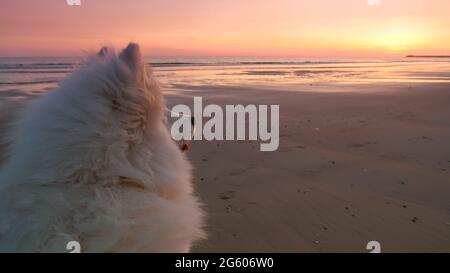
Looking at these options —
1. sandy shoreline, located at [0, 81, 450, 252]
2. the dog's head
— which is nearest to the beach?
sandy shoreline, located at [0, 81, 450, 252]

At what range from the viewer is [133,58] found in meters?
1.72

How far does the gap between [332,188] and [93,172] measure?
12.3 feet

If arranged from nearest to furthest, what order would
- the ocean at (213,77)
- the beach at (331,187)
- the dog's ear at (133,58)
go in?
1. the dog's ear at (133,58)
2. the beach at (331,187)
3. the ocean at (213,77)

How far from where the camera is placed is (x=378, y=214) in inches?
163

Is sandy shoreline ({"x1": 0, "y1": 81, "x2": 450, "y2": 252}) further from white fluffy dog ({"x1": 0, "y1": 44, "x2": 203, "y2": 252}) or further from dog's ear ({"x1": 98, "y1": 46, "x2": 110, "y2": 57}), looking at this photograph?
dog's ear ({"x1": 98, "y1": 46, "x2": 110, "y2": 57})

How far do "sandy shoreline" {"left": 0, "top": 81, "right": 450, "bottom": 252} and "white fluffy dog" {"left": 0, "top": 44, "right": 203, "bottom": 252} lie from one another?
6.31 ft

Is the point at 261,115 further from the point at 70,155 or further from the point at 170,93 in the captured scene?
the point at 70,155

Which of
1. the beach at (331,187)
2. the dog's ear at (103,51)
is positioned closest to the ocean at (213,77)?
the beach at (331,187)

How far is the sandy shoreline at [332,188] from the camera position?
3.74 m

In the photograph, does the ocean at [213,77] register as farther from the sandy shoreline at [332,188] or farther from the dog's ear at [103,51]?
the dog's ear at [103,51]

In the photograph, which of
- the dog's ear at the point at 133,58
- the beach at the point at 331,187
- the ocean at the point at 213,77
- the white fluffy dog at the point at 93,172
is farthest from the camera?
the ocean at the point at 213,77

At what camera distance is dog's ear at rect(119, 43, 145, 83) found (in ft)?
5.64

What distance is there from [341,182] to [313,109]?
235 inches
